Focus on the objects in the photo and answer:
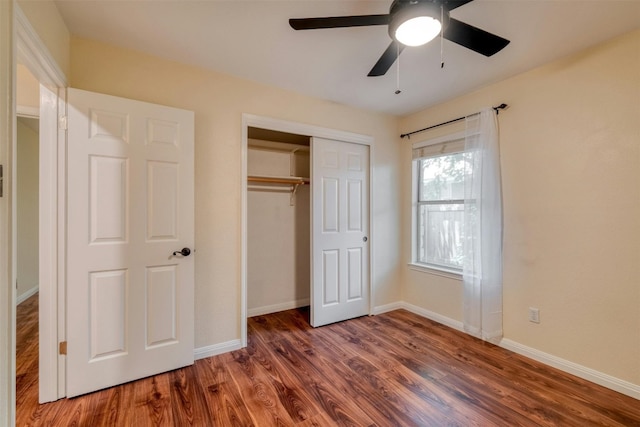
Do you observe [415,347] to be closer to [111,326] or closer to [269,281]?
[269,281]

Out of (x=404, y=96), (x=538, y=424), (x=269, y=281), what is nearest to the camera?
(x=538, y=424)

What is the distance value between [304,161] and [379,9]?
7.20ft

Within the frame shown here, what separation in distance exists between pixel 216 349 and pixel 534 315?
2.73m

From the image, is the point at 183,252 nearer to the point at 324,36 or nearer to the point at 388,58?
the point at 324,36

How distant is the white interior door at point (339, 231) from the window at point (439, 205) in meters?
0.68

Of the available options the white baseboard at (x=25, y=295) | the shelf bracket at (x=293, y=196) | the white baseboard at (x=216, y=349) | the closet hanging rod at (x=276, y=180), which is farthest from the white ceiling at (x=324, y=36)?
the white baseboard at (x=25, y=295)

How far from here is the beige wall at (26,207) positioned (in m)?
3.75

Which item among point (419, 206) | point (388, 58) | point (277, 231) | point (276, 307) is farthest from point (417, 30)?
point (276, 307)

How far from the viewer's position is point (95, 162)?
6.10 ft

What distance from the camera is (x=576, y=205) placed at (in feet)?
6.93

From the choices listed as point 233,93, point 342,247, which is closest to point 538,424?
point 342,247

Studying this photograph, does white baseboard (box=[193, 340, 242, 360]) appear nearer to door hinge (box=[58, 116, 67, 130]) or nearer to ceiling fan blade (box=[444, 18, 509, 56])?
door hinge (box=[58, 116, 67, 130])

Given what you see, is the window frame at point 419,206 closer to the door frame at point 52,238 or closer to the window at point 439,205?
the window at point 439,205

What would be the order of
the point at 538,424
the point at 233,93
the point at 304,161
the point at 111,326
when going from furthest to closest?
the point at 304,161 < the point at 233,93 < the point at 111,326 < the point at 538,424
